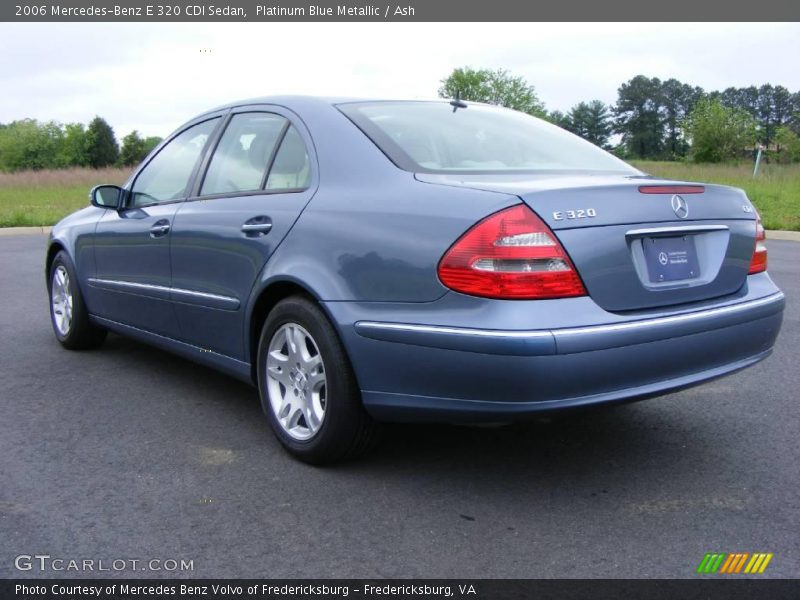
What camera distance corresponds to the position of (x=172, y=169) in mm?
4672

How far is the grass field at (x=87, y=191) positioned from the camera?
16.8 meters

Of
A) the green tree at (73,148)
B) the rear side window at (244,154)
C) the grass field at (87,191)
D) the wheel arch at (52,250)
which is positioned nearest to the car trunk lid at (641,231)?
the rear side window at (244,154)

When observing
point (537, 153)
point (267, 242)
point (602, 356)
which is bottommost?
point (602, 356)

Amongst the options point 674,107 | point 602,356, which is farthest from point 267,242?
point 674,107

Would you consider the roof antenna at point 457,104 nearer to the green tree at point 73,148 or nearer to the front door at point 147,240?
the front door at point 147,240

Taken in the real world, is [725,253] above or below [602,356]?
above

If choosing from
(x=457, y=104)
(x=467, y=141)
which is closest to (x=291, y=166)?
(x=467, y=141)

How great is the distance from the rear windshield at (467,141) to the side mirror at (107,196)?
186 centimetres

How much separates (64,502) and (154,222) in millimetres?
1811

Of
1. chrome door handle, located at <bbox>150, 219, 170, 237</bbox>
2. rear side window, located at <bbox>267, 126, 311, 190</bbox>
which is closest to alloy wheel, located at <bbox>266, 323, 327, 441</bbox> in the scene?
rear side window, located at <bbox>267, 126, 311, 190</bbox>

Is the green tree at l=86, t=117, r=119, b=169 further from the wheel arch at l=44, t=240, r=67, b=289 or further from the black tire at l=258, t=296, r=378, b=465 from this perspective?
the black tire at l=258, t=296, r=378, b=465
